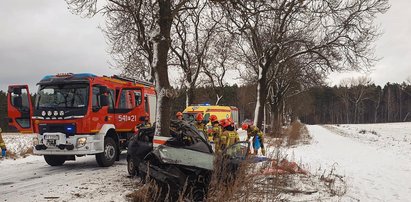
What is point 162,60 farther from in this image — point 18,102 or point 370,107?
point 370,107

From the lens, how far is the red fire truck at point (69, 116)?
34.4 feet

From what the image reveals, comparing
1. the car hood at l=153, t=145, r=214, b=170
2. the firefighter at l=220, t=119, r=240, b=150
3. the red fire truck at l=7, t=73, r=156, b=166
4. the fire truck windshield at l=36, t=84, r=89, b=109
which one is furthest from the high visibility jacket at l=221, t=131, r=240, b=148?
the fire truck windshield at l=36, t=84, r=89, b=109

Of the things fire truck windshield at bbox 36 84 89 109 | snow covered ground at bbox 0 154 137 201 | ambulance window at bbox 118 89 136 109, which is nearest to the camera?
snow covered ground at bbox 0 154 137 201

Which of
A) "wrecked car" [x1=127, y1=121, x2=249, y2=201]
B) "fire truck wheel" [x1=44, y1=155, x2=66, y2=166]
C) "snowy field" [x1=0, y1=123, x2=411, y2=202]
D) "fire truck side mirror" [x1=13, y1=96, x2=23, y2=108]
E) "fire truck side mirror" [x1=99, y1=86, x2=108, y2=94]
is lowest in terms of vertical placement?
"snowy field" [x1=0, y1=123, x2=411, y2=202]

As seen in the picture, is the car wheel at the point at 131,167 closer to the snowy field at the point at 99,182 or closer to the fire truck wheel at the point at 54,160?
the snowy field at the point at 99,182

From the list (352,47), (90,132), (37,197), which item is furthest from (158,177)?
(352,47)

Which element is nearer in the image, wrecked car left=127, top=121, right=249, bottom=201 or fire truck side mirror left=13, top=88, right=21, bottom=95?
wrecked car left=127, top=121, right=249, bottom=201

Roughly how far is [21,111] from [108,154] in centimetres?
281

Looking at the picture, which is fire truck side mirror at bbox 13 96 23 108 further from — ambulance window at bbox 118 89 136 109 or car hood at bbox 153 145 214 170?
car hood at bbox 153 145 214 170

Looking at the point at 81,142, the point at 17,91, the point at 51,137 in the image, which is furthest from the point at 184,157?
the point at 17,91

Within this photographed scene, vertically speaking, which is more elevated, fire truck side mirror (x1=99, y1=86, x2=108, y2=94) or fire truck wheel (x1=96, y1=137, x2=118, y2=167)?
fire truck side mirror (x1=99, y1=86, x2=108, y2=94)

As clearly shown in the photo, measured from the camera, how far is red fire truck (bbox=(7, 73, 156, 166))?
1048cm

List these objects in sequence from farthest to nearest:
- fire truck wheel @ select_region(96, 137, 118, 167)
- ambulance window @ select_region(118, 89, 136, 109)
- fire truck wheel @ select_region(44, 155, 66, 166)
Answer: ambulance window @ select_region(118, 89, 136, 109) → fire truck wheel @ select_region(44, 155, 66, 166) → fire truck wheel @ select_region(96, 137, 118, 167)

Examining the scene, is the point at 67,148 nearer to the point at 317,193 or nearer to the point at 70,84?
the point at 70,84
